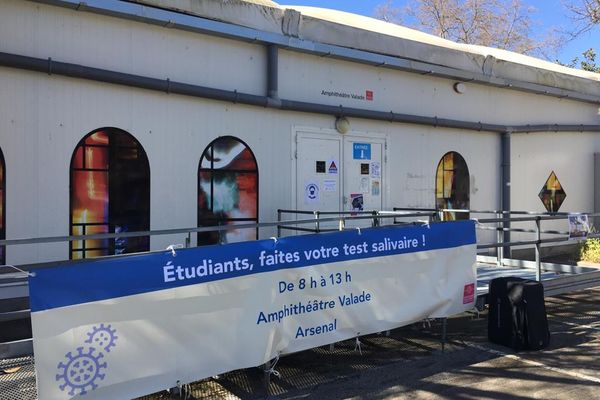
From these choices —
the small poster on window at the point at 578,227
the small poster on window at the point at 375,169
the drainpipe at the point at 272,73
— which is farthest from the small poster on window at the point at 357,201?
the small poster on window at the point at 578,227

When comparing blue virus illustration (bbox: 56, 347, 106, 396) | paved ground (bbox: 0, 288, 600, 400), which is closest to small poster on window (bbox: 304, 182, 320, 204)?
paved ground (bbox: 0, 288, 600, 400)

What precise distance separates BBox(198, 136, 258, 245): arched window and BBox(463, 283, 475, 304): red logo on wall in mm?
3886

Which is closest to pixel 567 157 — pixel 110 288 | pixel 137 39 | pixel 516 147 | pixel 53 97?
pixel 516 147

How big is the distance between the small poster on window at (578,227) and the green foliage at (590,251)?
19.1ft

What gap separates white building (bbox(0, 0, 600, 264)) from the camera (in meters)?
7.15

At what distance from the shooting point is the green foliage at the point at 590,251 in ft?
44.1

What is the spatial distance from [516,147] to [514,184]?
91 cm

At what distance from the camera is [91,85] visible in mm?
7531

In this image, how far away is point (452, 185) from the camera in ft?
39.7

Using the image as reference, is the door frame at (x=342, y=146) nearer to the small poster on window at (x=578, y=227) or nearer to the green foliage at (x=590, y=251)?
the small poster on window at (x=578, y=227)

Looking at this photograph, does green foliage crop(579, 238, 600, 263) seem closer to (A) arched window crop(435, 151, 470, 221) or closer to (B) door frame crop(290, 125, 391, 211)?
(A) arched window crop(435, 151, 470, 221)

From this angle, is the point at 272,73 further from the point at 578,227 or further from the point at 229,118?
the point at 578,227

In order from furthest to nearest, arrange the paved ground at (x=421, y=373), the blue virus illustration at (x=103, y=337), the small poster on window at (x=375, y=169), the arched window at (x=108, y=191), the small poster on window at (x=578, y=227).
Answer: the small poster on window at (x=375, y=169) < the small poster on window at (x=578, y=227) < the arched window at (x=108, y=191) < the paved ground at (x=421, y=373) < the blue virus illustration at (x=103, y=337)

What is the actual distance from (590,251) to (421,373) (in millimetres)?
10343
